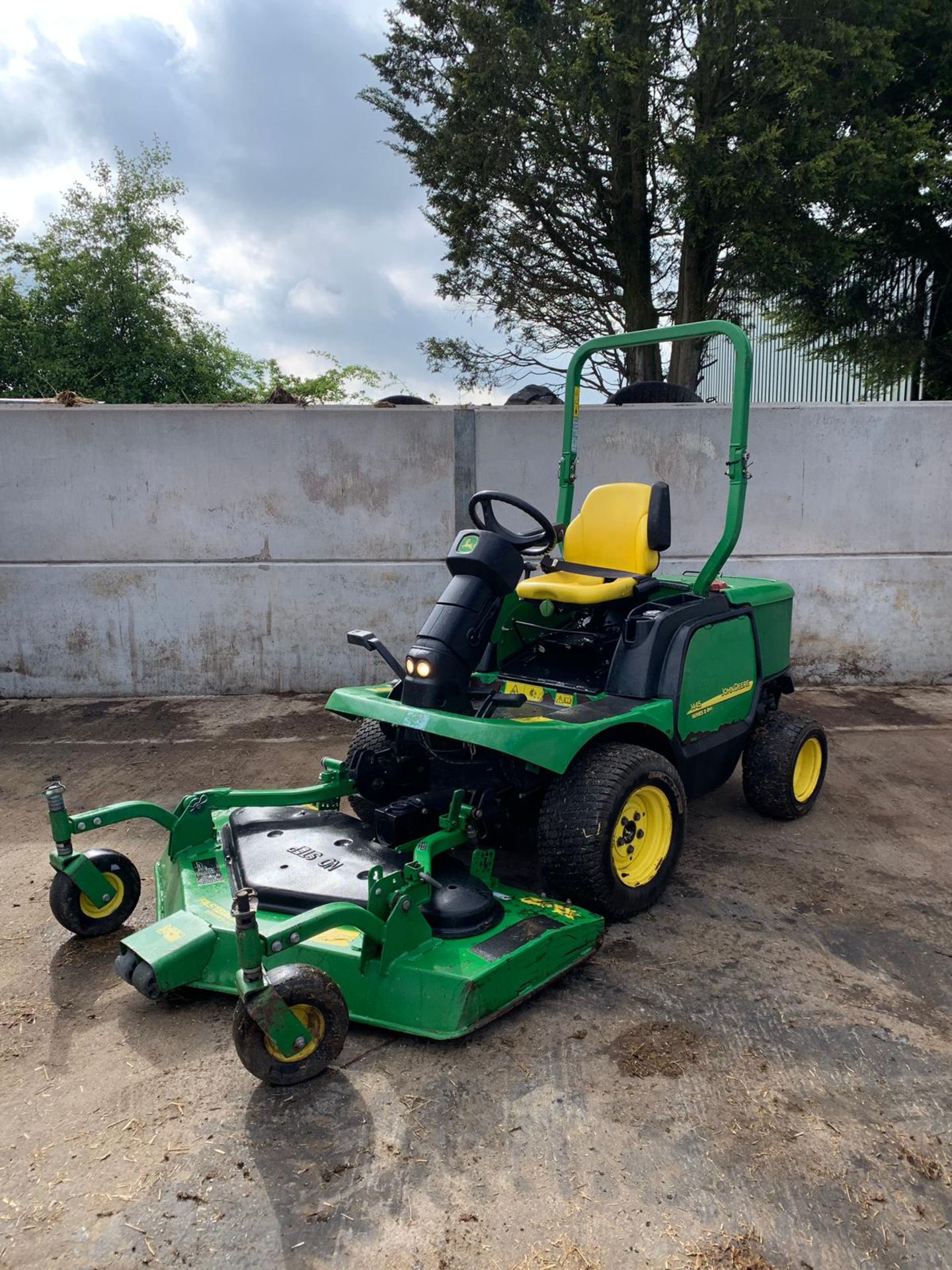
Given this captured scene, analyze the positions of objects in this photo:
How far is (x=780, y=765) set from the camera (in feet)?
14.0

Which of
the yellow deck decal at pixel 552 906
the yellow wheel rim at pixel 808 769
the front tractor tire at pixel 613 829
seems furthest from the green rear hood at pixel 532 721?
the yellow wheel rim at pixel 808 769

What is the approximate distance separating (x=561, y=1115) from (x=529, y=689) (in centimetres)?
170

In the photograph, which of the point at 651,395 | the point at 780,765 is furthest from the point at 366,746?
the point at 651,395

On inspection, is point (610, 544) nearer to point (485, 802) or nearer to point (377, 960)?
point (485, 802)

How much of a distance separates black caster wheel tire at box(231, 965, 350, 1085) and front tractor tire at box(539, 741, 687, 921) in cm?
98

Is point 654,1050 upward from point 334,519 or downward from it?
downward

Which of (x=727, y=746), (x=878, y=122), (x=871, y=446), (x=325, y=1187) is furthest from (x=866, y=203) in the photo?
(x=325, y=1187)

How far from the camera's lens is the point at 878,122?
848 centimetres

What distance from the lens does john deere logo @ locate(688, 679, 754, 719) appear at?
12.6 ft

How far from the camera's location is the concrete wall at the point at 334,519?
6.82 meters

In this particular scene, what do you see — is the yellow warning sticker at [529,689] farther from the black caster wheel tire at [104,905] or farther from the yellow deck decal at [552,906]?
the black caster wheel tire at [104,905]

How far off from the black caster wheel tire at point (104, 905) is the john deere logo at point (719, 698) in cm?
223

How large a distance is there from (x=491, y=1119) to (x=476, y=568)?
1.95 m

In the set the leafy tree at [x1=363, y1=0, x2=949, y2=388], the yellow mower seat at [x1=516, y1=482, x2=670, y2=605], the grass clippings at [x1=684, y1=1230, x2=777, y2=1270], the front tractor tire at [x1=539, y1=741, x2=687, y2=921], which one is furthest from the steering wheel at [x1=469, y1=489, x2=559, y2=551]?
the leafy tree at [x1=363, y1=0, x2=949, y2=388]
